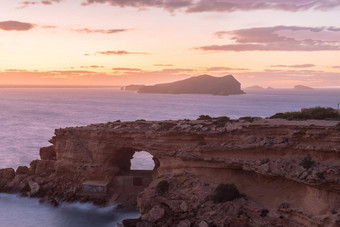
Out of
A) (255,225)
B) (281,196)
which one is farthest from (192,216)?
(281,196)

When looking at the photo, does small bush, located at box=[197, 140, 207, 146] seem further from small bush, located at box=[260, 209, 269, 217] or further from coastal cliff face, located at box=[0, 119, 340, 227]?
small bush, located at box=[260, 209, 269, 217]

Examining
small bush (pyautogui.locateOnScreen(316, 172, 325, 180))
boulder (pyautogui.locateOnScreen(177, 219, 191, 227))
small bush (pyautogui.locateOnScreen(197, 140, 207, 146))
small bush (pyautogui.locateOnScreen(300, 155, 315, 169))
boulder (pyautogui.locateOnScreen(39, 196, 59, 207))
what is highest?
small bush (pyautogui.locateOnScreen(197, 140, 207, 146))

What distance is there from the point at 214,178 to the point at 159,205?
19.9 feet

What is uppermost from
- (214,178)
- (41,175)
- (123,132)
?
(123,132)

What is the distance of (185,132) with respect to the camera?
3828cm

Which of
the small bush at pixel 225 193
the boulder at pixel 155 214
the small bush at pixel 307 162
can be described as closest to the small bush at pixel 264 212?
the small bush at pixel 225 193

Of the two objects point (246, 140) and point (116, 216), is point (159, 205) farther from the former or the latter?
point (246, 140)

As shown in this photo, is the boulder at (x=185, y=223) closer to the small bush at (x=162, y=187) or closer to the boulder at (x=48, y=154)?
the small bush at (x=162, y=187)

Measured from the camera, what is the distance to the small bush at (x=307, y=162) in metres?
28.2

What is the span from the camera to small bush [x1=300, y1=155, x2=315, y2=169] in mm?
28172

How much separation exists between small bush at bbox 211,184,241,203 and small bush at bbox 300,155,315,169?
647 centimetres

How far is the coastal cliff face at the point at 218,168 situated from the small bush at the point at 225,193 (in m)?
0.58

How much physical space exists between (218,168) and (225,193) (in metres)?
3.38

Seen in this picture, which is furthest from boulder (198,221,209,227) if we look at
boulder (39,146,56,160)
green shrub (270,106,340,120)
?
boulder (39,146,56,160)
